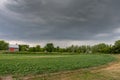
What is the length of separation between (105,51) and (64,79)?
88673mm

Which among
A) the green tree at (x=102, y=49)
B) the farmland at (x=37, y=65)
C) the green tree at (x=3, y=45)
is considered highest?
the green tree at (x=3, y=45)

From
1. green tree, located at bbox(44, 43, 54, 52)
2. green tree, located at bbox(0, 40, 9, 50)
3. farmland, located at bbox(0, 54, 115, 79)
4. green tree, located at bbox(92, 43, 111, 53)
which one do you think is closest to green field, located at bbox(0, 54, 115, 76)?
farmland, located at bbox(0, 54, 115, 79)

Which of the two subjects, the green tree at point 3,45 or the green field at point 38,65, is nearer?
the green field at point 38,65

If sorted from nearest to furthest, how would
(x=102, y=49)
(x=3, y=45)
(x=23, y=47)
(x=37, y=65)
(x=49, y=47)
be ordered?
(x=37, y=65), (x=102, y=49), (x=49, y=47), (x=23, y=47), (x=3, y=45)

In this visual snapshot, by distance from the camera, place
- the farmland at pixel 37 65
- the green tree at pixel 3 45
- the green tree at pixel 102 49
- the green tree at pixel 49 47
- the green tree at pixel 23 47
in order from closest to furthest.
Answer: the farmland at pixel 37 65 < the green tree at pixel 102 49 < the green tree at pixel 49 47 < the green tree at pixel 23 47 < the green tree at pixel 3 45

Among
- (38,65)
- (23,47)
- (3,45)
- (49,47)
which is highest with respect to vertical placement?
(3,45)

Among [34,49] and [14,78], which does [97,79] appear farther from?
[34,49]

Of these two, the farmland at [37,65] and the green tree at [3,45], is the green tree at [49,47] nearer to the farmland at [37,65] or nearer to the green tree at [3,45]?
the green tree at [3,45]

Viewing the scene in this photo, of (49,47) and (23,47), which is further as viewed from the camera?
(23,47)

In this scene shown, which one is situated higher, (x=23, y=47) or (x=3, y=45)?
(x=3, y=45)

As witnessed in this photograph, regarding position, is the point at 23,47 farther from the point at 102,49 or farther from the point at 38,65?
the point at 38,65

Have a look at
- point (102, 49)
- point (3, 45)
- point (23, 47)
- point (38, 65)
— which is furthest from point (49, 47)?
point (38, 65)

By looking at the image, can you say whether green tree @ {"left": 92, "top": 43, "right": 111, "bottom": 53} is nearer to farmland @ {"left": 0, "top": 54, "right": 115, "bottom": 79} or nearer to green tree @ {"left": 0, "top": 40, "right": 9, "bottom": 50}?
green tree @ {"left": 0, "top": 40, "right": 9, "bottom": 50}

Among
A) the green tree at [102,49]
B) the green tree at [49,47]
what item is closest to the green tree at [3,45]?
the green tree at [49,47]
